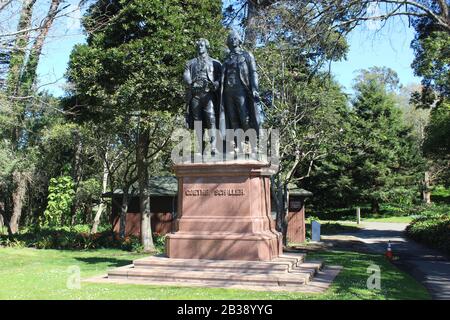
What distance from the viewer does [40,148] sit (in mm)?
34156

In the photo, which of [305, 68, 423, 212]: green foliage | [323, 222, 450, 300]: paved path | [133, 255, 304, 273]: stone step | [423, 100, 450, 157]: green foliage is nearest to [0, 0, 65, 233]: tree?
[133, 255, 304, 273]: stone step

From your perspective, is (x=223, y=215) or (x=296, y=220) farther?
(x=296, y=220)

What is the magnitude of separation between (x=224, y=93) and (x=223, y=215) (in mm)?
2901

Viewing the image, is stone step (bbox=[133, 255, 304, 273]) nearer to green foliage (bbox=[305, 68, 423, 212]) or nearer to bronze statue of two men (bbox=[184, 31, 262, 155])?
bronze statue of two men (bbox=[184, 31, 262, 155])

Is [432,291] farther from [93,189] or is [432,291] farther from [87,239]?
[93,189]

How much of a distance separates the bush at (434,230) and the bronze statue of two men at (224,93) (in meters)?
12.9

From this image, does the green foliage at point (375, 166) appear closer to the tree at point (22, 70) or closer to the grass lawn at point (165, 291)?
the tree at point (22, 70)

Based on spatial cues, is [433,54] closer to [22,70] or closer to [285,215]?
[285,215]

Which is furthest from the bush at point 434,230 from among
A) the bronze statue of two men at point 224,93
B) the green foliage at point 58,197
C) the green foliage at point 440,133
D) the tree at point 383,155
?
the green foliage at point 58,197

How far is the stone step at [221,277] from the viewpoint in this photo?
29.0ft

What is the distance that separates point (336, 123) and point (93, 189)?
20.9 m

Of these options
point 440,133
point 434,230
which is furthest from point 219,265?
point 440,133

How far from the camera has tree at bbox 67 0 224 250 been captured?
17.6 metres

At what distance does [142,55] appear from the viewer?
17.7 meters
